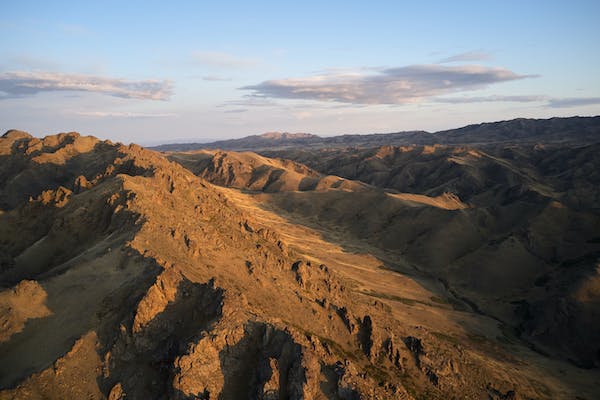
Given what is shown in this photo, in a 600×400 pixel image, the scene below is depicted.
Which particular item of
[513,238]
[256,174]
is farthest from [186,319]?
[256,174]

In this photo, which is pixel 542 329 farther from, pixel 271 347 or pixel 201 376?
pixel 201 376

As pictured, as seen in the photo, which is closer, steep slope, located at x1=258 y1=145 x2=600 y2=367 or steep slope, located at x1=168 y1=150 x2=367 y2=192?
steep slope, located at x1=258 y1=145 x2=600 y2=367

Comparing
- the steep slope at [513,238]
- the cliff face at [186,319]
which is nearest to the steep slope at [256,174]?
the steep slope at [513,238]

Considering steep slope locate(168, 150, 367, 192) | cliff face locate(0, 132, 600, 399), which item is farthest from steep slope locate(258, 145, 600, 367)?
steep slope locate(168, 150, 367, 192)

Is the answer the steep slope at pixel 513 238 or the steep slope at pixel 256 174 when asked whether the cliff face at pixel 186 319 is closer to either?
the steep slope at pixel 513 238

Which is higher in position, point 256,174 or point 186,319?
point 186,319

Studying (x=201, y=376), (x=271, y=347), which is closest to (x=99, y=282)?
(x=201, y=376)

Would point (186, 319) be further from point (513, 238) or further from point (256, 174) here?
point (256, 174)

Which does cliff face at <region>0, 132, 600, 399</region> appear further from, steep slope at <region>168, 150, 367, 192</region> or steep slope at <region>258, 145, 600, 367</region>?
steep slope at <region>168, 150, 367, 192</region>
